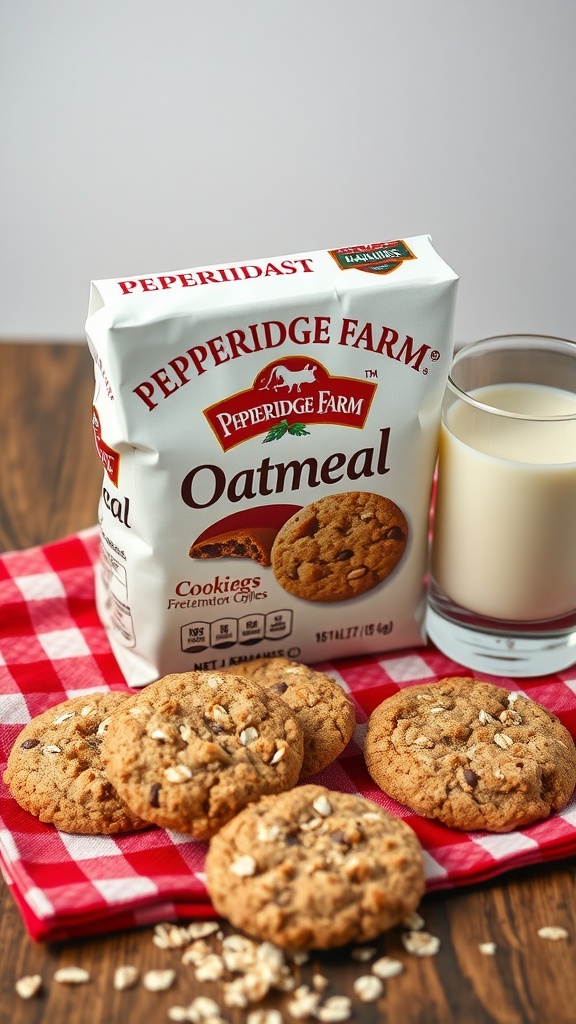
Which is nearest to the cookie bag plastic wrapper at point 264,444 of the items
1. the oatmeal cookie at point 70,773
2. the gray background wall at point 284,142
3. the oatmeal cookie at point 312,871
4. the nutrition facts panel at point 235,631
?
the nutrition facts panel at point 235,631

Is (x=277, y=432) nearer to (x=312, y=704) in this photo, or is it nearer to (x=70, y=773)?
(x=312, y=704)

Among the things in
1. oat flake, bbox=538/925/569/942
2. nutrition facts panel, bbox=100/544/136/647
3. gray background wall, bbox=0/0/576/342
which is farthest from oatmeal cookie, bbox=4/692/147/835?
gray background wall, bbox=0/0/576/342

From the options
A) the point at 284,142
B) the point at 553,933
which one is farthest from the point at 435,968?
the point at 284,142

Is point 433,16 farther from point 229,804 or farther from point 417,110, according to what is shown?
point 229,804

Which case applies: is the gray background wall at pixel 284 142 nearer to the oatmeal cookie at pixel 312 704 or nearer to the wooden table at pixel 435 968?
the oatmeal cookie at pixel 312 704

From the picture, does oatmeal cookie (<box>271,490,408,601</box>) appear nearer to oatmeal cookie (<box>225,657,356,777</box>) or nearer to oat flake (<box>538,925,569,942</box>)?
oatmeal cookie (<box>225,657,356,777</box>)

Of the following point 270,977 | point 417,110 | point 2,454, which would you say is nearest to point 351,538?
point 270,977
